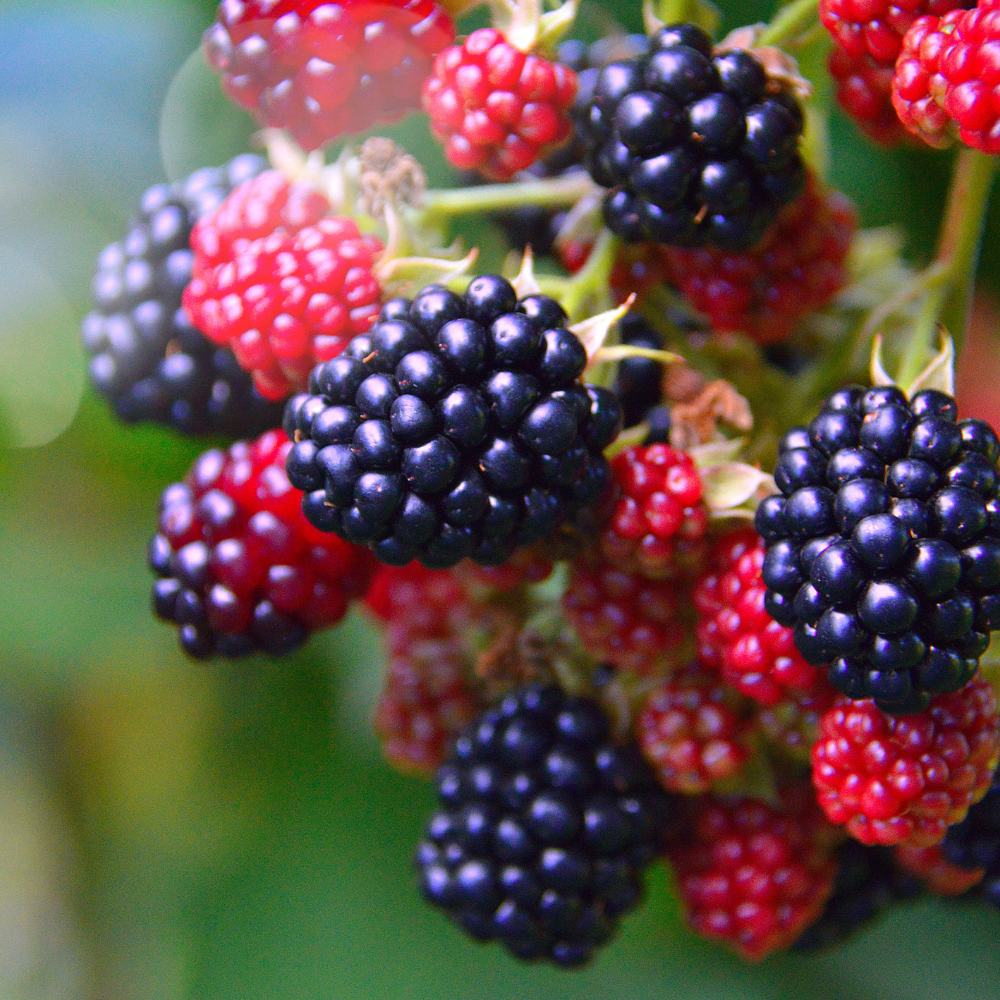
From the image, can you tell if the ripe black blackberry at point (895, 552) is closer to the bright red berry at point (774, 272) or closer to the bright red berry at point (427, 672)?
the bright red berry at point (774, 272)

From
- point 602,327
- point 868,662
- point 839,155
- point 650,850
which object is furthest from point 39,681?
point 839,155

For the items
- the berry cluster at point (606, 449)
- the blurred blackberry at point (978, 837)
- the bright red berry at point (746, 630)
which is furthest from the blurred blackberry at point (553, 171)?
the blurred blackberry at point (978, 837)

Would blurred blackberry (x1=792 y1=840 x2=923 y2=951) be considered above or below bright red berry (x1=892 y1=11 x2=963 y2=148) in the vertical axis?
below

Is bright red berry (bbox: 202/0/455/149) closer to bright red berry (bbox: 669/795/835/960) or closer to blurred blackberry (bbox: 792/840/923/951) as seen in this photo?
bright red berry (bbox: 669/795/835/960)

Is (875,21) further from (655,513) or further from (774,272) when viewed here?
(655,513)

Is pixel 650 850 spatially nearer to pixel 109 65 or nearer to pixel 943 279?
pixel 943 279

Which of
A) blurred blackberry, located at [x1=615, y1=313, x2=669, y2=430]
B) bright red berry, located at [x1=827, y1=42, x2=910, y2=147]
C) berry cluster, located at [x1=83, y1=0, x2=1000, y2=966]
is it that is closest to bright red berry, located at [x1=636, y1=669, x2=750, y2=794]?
berry cluster, located at [x1=83, y1=0, x2=1000, y2=966]
